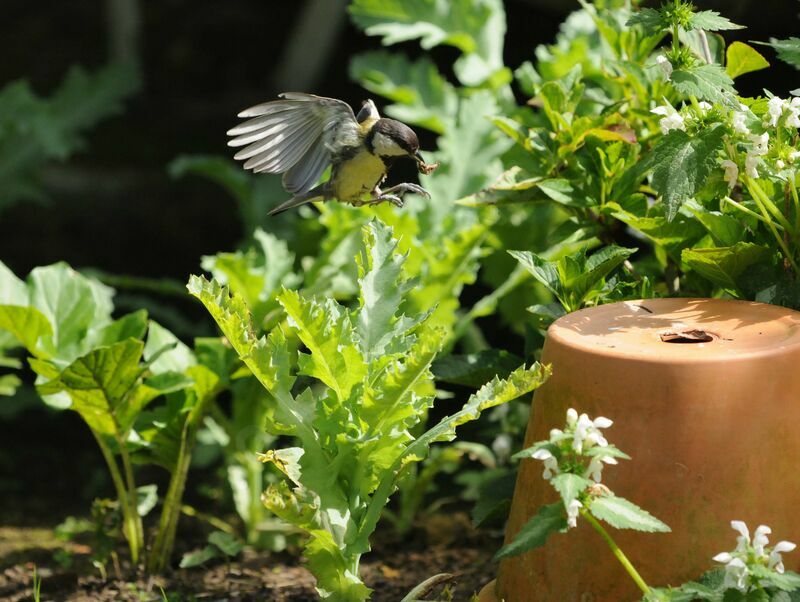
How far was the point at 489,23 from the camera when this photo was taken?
11.6ft

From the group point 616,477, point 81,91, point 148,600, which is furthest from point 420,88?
point 616,477

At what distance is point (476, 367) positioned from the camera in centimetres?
248

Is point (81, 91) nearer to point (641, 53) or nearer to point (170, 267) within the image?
point (170, 267)

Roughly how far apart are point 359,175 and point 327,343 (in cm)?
32

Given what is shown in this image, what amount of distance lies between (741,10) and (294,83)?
2.34 metres

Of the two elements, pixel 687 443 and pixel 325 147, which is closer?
pixel 687 443

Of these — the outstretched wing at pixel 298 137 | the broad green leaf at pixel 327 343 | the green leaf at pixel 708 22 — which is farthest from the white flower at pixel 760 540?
the outstretched wing at pixel 298 137

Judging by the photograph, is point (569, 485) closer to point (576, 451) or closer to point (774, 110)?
point (576, 451)

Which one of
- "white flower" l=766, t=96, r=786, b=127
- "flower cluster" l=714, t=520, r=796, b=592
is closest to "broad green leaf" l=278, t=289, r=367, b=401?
"flower cluster" l=714, t=520, r=796, b=592

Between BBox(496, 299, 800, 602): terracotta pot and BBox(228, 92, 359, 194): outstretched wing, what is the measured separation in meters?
0.59

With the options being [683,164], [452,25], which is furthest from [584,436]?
[452,25]

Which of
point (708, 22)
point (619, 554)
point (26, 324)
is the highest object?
point (708, 22)

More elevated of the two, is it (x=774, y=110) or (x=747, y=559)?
(x=774, y=110)

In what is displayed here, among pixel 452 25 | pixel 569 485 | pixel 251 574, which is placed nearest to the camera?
pixel 569 485
